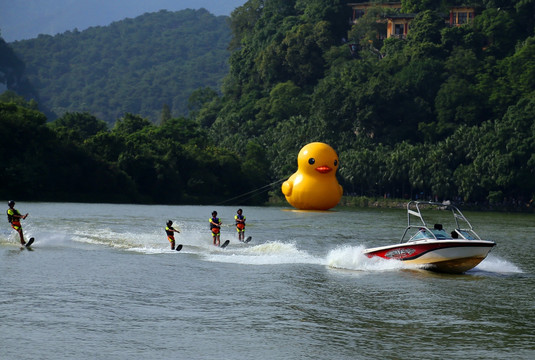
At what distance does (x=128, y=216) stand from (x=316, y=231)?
16.6 m

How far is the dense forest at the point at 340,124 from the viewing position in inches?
3789

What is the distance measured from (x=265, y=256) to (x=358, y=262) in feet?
14.4

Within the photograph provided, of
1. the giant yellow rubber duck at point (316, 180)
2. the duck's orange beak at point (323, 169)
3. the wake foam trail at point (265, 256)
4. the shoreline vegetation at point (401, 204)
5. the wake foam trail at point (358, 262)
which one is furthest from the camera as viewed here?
the shoreline vegetation at point (401, 204)

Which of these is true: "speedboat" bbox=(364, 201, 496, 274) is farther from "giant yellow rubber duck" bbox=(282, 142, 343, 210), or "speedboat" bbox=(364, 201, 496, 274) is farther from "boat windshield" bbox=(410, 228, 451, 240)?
"giant yellow rubber duck" bbox=(282, 142, 343, 210)

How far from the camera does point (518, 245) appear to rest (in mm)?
43344

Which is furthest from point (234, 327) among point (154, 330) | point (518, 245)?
point (518, 245)

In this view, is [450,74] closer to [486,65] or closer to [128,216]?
[486,65]

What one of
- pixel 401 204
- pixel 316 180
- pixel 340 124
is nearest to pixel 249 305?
pixel 316 180

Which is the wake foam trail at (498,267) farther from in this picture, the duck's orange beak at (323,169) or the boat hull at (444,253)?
the duck's orange beak at (323,169)

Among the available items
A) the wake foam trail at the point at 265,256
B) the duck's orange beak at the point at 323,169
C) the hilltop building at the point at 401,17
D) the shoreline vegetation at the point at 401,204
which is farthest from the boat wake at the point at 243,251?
the hilltop building at the point at 401,17

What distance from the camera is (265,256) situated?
1286 inches

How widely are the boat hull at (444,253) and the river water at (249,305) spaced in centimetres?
42

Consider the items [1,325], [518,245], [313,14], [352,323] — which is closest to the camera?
[1,325]

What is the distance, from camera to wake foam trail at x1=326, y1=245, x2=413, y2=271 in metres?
28.8
